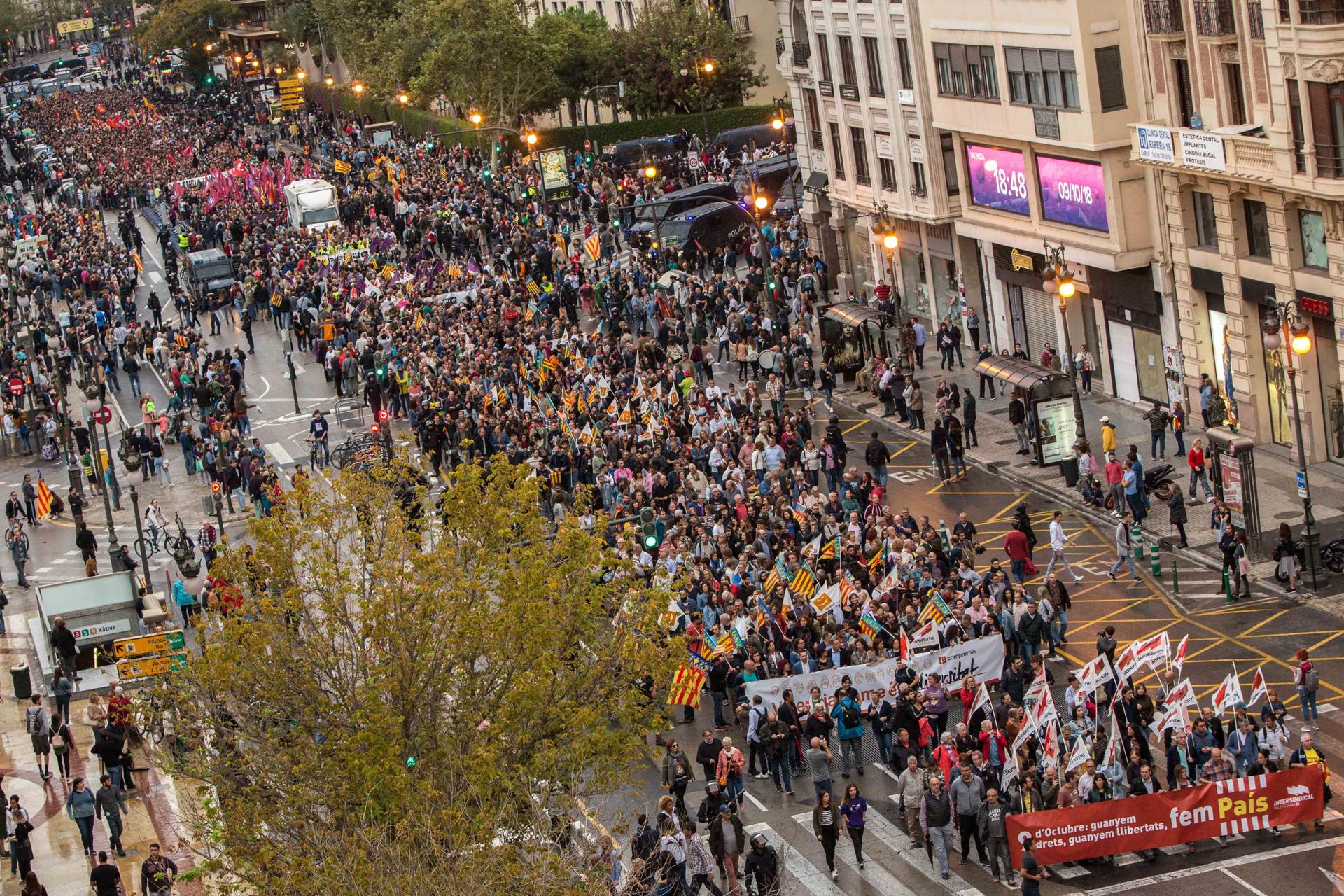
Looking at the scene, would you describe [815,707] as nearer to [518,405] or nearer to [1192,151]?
[1192,151]

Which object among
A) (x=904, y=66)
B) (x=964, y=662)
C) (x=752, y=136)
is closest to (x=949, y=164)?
(x=904, y=66)

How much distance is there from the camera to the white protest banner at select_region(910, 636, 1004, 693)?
108 feet

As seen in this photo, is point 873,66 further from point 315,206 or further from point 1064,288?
point 315,206

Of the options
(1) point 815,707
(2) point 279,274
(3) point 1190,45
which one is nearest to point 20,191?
(2) point 279,274

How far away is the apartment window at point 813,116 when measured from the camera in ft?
228

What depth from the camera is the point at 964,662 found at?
33250mm

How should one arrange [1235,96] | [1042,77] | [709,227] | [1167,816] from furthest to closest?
[709,227]
[1042,77]
[1235,96]
[1167,816]

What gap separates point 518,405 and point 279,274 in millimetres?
25646

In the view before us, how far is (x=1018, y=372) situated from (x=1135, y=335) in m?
4.99

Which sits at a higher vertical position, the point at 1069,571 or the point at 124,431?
the point at 124,431

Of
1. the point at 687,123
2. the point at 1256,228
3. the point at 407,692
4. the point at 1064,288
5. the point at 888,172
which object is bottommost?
the point at 407,692

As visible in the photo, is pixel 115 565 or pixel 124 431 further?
pixel 124 431

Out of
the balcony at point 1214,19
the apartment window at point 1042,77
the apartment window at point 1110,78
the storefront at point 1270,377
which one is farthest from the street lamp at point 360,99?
the storefront at point 1270,377

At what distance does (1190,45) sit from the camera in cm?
4709
